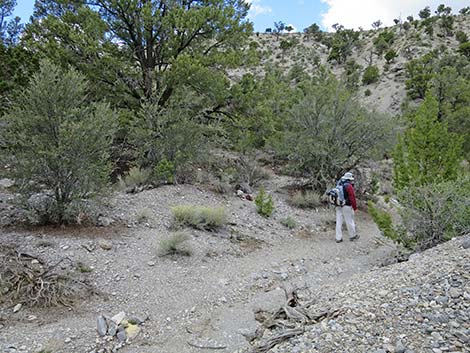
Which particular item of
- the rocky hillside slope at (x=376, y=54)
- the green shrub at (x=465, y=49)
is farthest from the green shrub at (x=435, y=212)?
the green shrub at (x=465, y=49)

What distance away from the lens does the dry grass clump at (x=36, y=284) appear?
18.7 ft

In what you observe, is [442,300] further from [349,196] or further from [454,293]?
[349,196]

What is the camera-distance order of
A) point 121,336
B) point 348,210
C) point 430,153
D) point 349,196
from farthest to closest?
point 348,210
point 349,196
point 430,153
point 121,336

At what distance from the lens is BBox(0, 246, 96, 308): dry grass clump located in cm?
570

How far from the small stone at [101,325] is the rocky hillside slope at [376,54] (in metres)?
31.2

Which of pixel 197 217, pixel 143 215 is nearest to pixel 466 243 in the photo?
pixel 197 217

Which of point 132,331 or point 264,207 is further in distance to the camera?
point 264,207

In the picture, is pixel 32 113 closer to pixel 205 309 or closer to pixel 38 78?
pixel 38 78

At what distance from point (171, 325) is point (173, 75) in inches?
374

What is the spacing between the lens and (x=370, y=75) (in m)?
37.9

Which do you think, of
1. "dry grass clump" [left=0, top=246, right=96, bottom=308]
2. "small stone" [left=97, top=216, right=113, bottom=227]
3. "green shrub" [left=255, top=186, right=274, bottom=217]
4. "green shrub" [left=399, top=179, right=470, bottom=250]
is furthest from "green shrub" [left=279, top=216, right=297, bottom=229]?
"dry grass clump" [left=0, top=246, right=96, bottom=308]

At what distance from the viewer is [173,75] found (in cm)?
1313

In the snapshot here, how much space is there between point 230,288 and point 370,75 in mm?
35981

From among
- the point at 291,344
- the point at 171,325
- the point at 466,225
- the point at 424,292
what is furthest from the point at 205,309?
the point at 466,225
